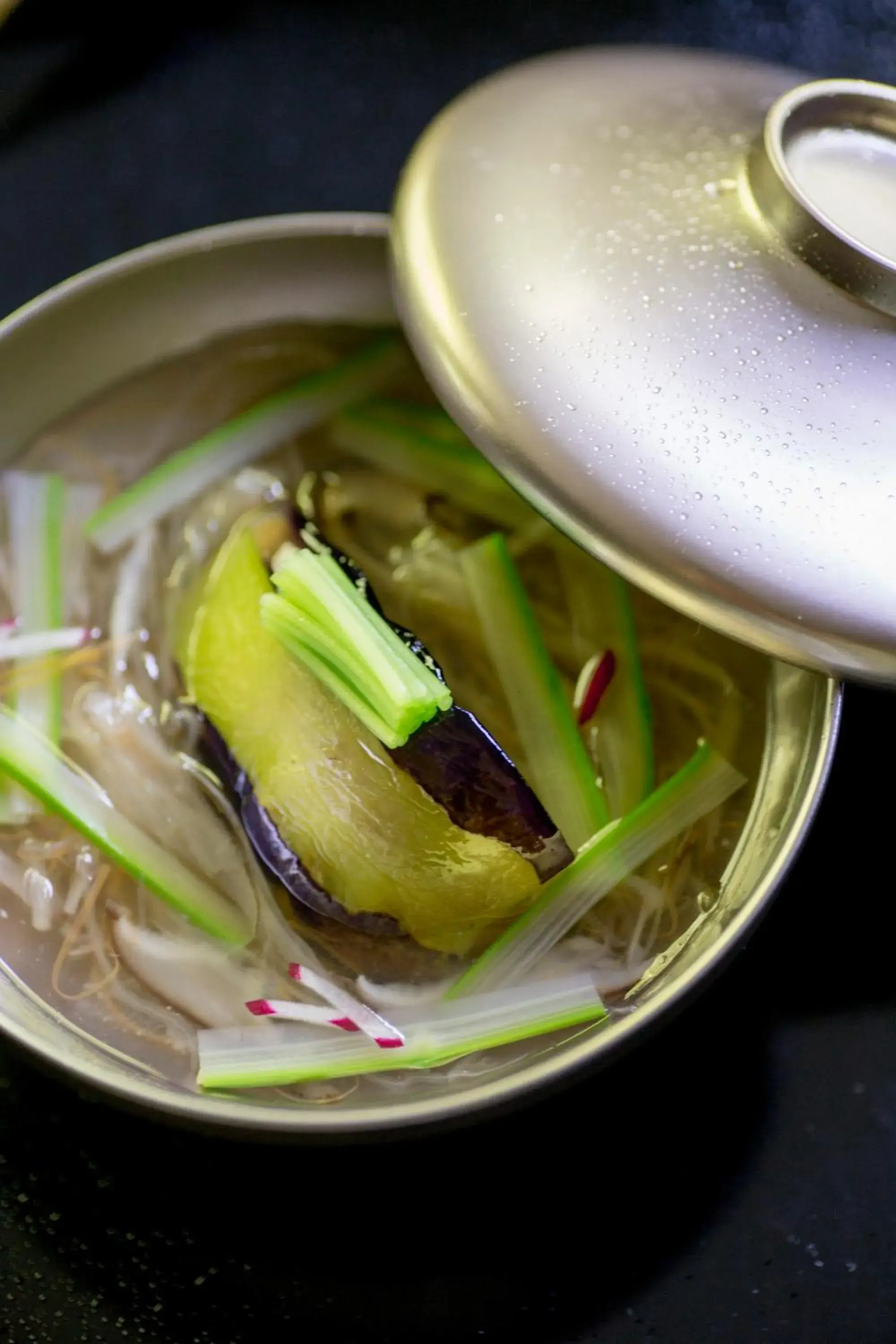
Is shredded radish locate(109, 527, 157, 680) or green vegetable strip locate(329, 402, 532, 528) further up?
green vegetable strip locate(329, 402, 532, 528)

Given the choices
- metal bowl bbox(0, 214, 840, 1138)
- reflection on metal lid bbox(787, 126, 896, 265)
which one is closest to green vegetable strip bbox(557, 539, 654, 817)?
metal bowl bbox(0, 214, 840, 1138)

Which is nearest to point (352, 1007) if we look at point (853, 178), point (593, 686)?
point (593, 686)

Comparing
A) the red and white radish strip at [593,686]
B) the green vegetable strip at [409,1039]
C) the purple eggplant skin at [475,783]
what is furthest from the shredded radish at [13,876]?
the red and white radish strip at [593,686]

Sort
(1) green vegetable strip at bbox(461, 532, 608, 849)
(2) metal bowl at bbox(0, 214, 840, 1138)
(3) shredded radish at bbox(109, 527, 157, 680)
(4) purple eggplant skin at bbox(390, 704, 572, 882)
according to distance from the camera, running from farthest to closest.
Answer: (3) shredded radish at bbox(109, 527, 157, 680), (1) green vegetable strip at bbox(461, 532, 608, 849), (4) purple eggplant skin at bbox(390, 704, 572, 882), (2) metal bowl at bbox(0, 214, 840, 1138)

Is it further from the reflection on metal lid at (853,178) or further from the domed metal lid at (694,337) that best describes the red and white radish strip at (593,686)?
the reflection on metal lid at (853,178)

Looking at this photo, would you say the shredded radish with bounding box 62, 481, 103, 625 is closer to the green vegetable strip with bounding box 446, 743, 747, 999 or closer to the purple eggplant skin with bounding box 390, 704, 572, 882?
the purple eggplant skin with bounding box 390, 704, 572, 882

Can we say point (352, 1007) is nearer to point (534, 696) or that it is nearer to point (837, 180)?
point (534, 696)

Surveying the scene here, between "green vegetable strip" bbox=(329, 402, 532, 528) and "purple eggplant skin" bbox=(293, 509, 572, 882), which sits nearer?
"purple eggplant skin" bbox=(293, 509, 572, 882)
